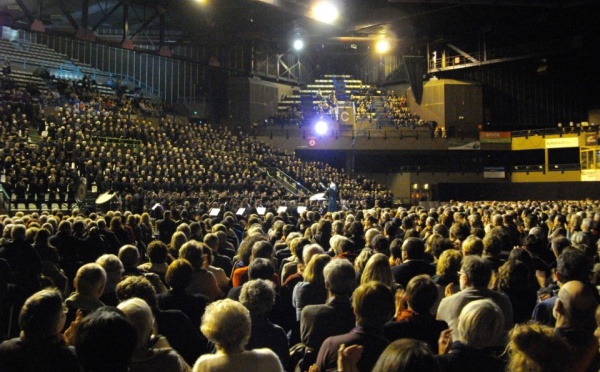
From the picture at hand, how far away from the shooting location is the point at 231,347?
131 inches

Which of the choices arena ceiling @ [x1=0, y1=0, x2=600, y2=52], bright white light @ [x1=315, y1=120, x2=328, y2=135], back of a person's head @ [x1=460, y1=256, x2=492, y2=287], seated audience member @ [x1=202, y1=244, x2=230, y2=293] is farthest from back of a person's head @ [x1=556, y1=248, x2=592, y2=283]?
bright white light @ [x1=315, y1=120, x2=328, y2=135]

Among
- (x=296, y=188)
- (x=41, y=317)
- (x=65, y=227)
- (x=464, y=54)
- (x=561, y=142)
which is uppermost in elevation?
(x=464, y=54)

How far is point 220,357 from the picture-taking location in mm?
3297

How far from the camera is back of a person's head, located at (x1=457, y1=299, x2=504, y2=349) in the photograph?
3494mm

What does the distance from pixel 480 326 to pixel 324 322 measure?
4.49 ft

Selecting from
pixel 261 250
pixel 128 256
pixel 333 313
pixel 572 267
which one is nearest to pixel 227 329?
pixel 333 313

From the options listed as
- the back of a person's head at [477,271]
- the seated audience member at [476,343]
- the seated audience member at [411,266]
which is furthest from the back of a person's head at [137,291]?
the seated audience member at [411,266]

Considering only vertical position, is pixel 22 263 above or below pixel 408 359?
below

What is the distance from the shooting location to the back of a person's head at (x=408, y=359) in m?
2.35

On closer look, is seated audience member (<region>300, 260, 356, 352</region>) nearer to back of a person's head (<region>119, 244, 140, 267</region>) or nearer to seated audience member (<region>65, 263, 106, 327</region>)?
seated audience member (<region>65, 263, 106, 327</region>)

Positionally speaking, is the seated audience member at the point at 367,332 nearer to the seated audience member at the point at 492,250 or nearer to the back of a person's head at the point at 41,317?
the back of a person's head at the point at 41,317

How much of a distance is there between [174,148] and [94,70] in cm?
1284

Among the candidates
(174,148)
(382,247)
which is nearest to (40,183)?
(174,148)

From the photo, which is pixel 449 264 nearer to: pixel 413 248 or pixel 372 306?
pixel 413 248
